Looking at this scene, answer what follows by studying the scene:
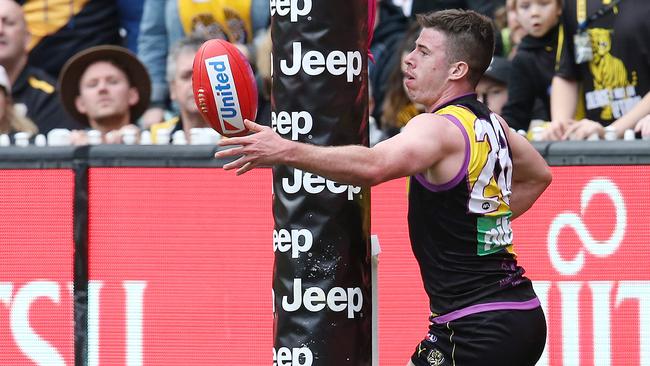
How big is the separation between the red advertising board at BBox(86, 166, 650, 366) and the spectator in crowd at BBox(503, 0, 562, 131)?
1.73 m

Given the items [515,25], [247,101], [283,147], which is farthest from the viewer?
[515,25]

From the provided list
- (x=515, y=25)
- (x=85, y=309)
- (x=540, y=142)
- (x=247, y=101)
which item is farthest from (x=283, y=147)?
(x=515, y=25)

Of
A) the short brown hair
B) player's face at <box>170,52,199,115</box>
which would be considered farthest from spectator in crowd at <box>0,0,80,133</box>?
the short brown hair

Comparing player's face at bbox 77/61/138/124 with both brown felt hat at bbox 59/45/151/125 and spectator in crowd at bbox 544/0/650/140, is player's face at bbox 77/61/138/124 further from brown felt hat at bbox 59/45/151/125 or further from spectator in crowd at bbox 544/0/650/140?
spectator in crowd at bbox 544/0/650/140

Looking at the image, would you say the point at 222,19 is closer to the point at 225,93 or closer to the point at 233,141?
the point at 225,93

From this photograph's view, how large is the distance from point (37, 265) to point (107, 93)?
6.01 ft

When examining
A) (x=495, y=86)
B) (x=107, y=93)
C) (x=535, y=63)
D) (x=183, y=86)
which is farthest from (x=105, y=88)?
(x=535, y=63)

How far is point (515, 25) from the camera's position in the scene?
9.38 meters

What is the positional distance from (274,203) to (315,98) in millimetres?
513

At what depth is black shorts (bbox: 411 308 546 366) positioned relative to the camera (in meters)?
5.50

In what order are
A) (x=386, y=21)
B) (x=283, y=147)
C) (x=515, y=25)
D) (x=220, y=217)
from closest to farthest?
(x=283, y=147) → (x=220, y=217) → (x=515, y=25) → (x=386, y=21)

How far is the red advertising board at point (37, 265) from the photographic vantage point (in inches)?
306

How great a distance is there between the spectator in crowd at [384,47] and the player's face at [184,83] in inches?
50.7

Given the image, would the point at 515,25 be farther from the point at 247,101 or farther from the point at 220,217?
the point at 247,101
